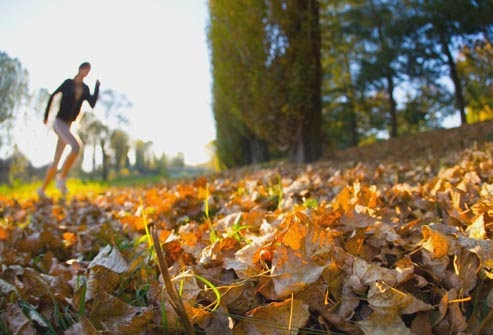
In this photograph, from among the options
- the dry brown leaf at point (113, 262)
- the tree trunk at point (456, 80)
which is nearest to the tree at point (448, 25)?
the tree trunk at point (456, 80)

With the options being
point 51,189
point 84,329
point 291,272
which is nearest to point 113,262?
point 84,329

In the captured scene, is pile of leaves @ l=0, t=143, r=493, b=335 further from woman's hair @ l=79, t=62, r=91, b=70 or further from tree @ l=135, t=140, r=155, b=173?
tree @ l=135, t=140, r=155, b=173

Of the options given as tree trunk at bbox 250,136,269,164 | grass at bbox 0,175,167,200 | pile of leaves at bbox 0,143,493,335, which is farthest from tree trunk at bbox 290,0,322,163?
pile of leaves at bbox 0,143,493,335

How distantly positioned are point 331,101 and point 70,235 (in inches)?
607

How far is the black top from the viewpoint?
4000mm

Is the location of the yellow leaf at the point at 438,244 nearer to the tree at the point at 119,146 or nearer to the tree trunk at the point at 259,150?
the tree trunk at the point at 259,150

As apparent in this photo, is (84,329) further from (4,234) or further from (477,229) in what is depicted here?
(4,234)

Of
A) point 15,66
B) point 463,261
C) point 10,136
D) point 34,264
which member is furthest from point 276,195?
point 10,136

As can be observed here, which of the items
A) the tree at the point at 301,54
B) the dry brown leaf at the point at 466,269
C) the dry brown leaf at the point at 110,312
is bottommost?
the dry brown leaf at the point at 110,312

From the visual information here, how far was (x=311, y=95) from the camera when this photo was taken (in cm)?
723

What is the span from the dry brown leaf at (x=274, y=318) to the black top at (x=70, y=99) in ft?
12.5

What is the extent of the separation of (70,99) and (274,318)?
4.05 meters

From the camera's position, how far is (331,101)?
53.2 feet

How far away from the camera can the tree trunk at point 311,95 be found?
7105 millimetres
